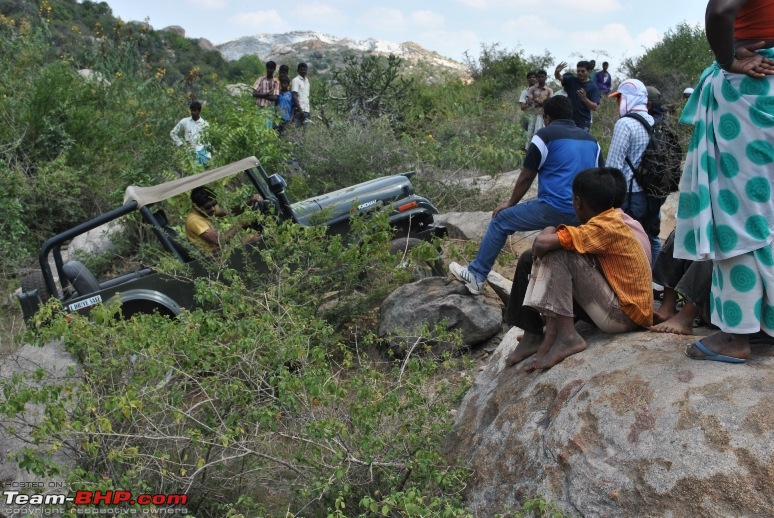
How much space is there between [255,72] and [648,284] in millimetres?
35594

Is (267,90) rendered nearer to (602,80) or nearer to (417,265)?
(602,80)

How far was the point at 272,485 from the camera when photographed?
424 cm

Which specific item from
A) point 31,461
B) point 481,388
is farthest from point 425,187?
point 31,461

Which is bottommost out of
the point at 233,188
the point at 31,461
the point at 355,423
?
the point at 355,423

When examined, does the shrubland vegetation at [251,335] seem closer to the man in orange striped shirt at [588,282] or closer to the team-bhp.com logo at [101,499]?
the team-bhp.com logo at [101,499]

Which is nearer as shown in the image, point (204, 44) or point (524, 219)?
point (524, 219)

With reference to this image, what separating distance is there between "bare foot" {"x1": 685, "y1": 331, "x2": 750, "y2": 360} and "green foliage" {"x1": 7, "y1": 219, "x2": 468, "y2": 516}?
3.74 ft

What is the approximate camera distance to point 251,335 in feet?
14.4

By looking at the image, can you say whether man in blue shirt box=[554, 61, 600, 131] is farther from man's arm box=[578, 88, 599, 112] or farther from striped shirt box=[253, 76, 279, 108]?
striped shirt box=[253, 76, 279, 108]

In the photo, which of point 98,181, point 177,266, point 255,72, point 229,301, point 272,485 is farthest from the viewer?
point 255,72

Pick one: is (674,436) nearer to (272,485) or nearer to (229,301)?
(272,485)

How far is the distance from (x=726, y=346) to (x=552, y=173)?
2.62m

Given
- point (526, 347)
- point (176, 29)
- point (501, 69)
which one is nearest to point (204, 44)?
point (176, 29)

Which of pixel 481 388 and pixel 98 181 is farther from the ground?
pixel 98 181
